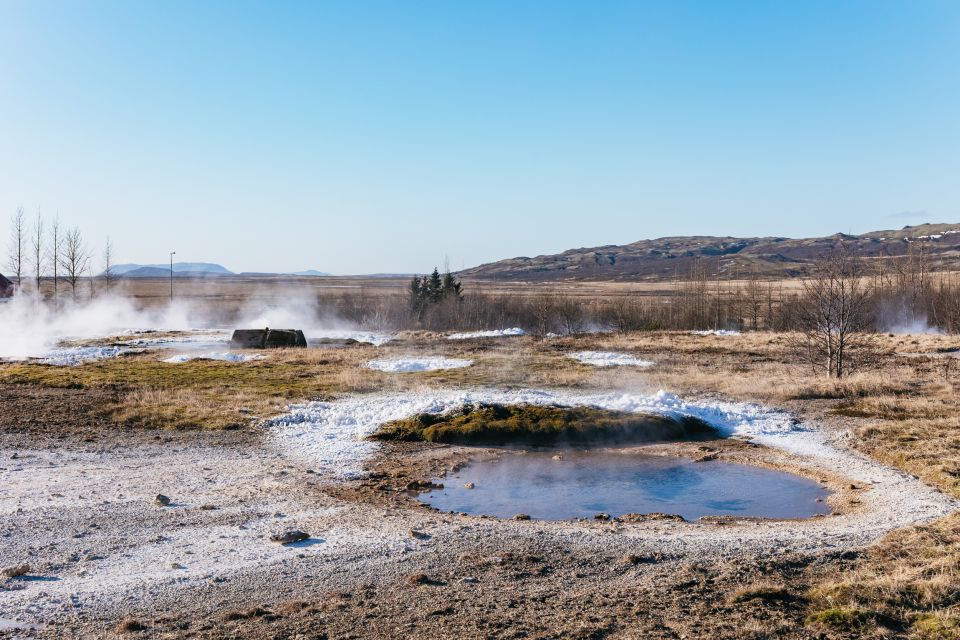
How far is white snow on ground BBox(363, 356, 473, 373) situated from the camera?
Answer: 34688 mm

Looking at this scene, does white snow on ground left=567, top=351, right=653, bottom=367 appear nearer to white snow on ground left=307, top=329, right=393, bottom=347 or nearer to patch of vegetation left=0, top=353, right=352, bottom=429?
patch of vegetation left=0, top=353, right=352, bottom=429

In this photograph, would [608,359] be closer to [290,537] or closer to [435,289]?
[290,537]

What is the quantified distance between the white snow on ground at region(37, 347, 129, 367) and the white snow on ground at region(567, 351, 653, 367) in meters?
24.5

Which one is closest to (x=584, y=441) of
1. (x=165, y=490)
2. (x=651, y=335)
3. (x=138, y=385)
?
(x=165, y=490)

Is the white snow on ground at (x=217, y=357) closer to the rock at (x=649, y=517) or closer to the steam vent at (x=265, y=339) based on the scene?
the steam vent at (x=265, y=339)

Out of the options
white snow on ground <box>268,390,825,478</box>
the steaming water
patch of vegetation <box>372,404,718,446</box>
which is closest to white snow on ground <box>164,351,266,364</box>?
white snow on ground <box>268,390,825,478</box>

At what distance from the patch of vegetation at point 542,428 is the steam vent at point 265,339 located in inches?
1090

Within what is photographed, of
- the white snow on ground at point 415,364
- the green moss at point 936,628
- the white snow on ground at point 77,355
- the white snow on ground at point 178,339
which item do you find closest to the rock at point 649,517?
the green moss at point 936,628

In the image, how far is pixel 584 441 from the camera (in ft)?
62.1

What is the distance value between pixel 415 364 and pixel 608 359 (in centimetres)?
973

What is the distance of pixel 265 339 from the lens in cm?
4631

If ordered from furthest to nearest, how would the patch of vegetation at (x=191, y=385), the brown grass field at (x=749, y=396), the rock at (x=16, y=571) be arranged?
1. the patch of vegetation at (x=191, y=385)
2. the rock at (x=16, y=571)
3. the brown grass field at (x=749, y=396)

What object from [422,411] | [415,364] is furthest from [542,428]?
[415,364]

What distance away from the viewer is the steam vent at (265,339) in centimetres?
4606
